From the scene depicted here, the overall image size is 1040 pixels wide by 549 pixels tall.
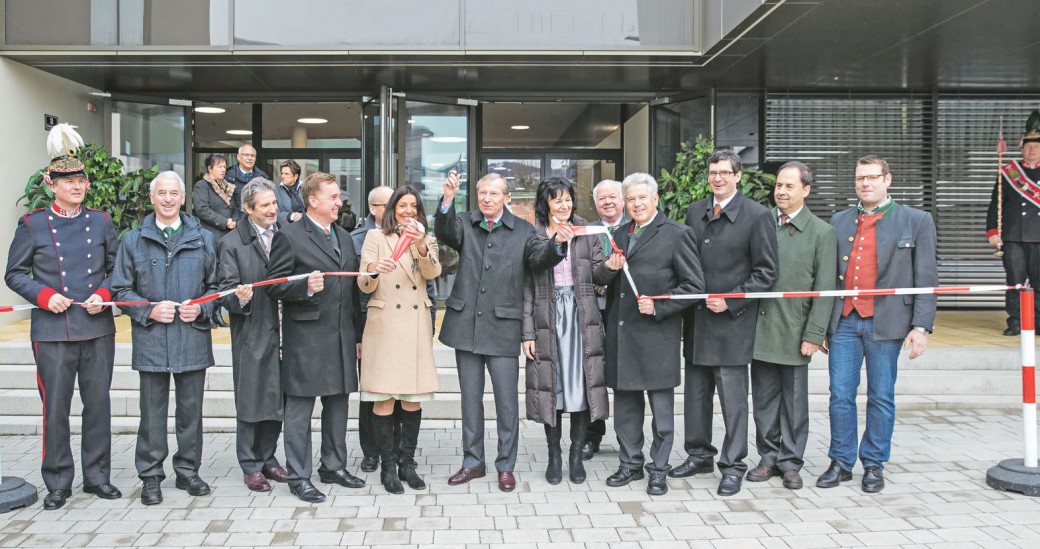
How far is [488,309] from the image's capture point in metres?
5.26

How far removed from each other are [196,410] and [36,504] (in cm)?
99

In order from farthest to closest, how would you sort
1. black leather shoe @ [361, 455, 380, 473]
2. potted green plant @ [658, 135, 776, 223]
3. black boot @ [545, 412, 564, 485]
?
potted green plant @ [658, 135, 776, 223], black leather shoe @ [361, 455, 380, 473], black boot @ [545, 412, 564, 485]

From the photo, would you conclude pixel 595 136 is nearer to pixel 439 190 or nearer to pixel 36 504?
pixel 439 190

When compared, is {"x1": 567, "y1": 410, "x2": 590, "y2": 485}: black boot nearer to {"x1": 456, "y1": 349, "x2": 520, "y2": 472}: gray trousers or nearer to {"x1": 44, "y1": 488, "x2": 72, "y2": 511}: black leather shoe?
{"x1": 456, "y1": 349, "x2": 520, "y2": 472}: gray trousers

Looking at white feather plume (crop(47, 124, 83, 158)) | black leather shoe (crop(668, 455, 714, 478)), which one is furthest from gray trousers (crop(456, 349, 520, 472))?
white feather plume (crop(47, 124, 83, 158))

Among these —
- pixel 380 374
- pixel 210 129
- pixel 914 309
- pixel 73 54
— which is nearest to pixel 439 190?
pixel 210 129

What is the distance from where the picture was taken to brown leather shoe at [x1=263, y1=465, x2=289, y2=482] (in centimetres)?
539

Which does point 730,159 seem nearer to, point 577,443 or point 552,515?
point 577,443

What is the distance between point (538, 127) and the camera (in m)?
12.1

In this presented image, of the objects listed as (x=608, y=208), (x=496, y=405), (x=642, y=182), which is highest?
(x=642, y=182)

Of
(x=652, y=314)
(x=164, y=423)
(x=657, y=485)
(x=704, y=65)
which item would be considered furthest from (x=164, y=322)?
(x=704, y=65)

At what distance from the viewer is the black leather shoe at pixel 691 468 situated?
551cm

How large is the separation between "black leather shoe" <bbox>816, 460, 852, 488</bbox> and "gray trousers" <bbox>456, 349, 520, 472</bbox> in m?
1.86

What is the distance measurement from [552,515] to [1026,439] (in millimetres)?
2911
